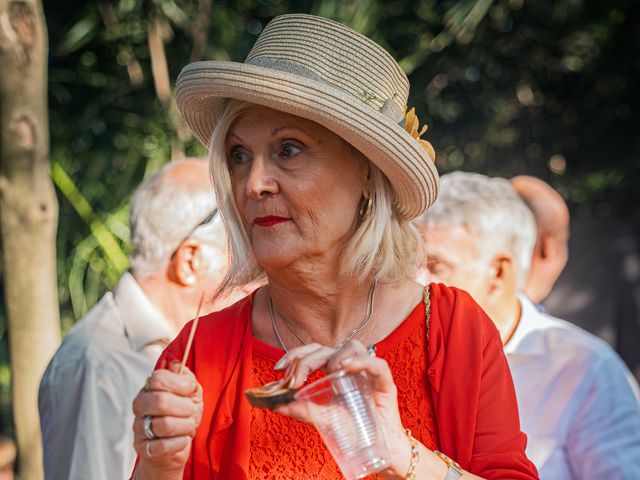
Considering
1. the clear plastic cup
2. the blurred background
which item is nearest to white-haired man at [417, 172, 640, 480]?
the clear plastic cup

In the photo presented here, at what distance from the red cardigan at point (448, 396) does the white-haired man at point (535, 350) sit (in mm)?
1071

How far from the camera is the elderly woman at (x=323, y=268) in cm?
201

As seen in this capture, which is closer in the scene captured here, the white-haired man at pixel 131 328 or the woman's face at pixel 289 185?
the woman's face at pixel 289 185

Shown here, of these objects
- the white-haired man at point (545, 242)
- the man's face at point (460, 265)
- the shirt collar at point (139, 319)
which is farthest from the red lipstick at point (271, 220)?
the white-haired man at point (545, 242)

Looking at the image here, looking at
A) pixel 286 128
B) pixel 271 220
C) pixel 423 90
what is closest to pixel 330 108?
pixel 286 128

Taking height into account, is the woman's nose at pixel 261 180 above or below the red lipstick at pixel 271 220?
above

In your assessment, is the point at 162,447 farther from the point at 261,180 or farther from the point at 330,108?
the point at 330,108

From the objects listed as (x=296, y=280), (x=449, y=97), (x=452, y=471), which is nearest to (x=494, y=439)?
(x=452, y=471)

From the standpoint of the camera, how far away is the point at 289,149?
2076 mm

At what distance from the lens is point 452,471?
187 cm

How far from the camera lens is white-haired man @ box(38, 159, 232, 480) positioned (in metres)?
A: 3.16

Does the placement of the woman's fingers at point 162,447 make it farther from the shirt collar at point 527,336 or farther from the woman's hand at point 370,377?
the shirt collar at point 527,336

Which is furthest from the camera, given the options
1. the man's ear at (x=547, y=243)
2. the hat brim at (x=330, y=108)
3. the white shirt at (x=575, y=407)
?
the man's ear at (x=547, y=243)

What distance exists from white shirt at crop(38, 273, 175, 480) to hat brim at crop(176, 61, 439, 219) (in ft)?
4.40
